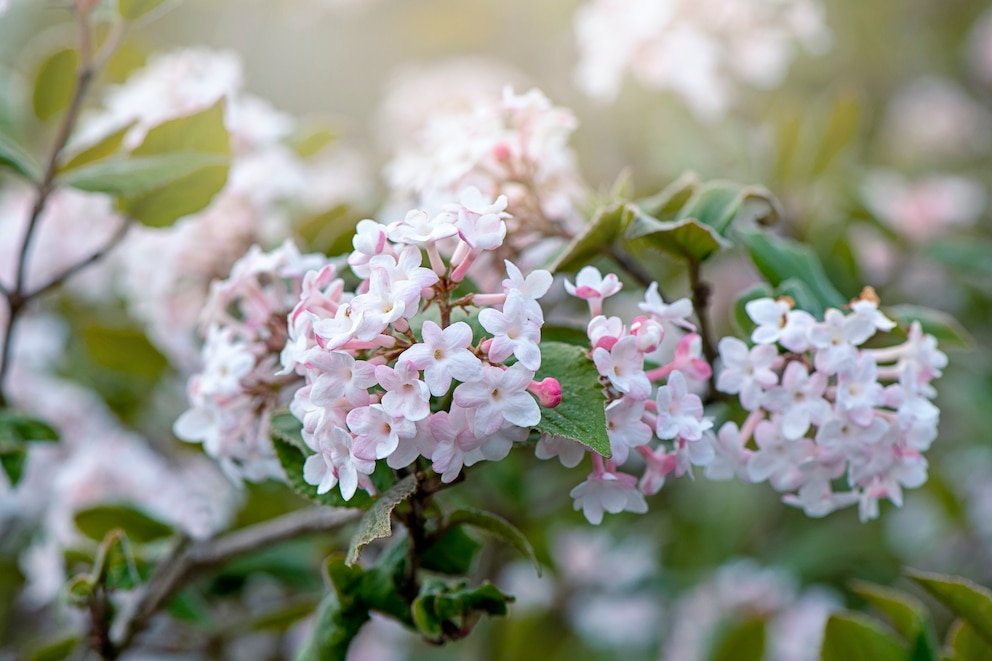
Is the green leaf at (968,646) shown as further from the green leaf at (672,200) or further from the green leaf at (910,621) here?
the green leaf at (672,200)

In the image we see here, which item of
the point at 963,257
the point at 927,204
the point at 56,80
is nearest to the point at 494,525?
the point at 56,80

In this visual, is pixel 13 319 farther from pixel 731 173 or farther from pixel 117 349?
pixel 731 173

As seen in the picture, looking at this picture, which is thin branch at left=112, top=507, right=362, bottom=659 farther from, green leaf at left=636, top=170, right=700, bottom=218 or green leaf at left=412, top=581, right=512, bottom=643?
green leaf at left=636, top=170, right=700, bottom=218

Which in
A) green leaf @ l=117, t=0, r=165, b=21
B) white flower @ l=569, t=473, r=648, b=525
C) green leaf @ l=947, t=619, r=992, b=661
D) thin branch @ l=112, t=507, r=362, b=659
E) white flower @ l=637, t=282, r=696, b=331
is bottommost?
green leaf @ l=947, t=619, r=992, b=661

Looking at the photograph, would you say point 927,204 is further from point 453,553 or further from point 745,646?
point 453,553

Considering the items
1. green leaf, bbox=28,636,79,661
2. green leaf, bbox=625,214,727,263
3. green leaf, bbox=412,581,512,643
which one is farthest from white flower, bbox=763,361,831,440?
green leaf, bbox=28,636,79,661
